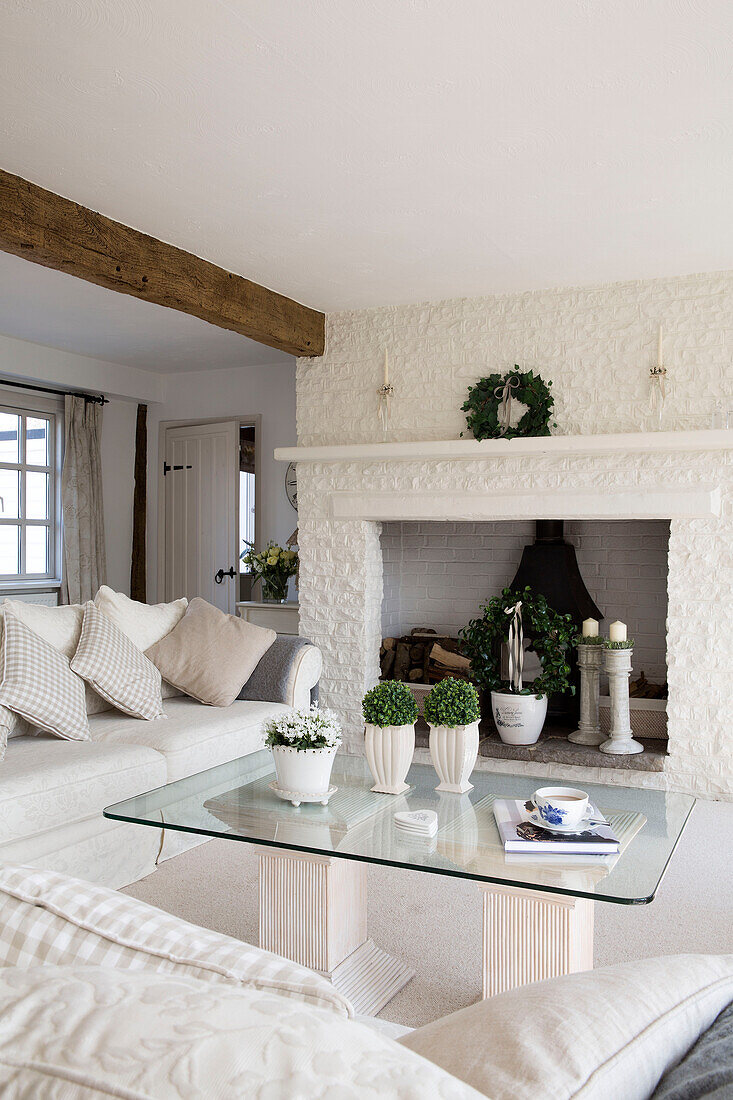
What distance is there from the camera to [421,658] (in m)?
5.45

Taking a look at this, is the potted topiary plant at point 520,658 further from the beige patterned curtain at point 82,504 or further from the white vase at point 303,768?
the beige patterned curtain at point 82,504

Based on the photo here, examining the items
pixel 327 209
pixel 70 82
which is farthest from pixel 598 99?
pixel 70 82

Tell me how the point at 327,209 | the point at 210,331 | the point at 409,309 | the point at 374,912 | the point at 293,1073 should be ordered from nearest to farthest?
the point at 293,1073, the point at 374,912, the point at 327,209, the point at 409,309, the point at 210,331

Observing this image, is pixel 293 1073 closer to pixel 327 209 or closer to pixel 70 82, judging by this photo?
pixel 70 82

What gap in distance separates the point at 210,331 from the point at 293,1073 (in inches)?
224

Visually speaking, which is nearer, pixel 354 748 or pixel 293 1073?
pixel 293 1073

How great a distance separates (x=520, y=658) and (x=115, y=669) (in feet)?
6.79

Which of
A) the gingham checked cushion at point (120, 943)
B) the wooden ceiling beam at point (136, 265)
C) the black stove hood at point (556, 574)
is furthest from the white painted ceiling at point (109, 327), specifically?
the gingham checked cushion at point (120, 943)

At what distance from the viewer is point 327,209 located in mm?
3559

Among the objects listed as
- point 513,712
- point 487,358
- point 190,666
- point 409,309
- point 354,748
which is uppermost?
point 409,309

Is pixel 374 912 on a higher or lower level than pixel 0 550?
lower

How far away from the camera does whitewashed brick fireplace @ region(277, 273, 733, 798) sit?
14.3 ft

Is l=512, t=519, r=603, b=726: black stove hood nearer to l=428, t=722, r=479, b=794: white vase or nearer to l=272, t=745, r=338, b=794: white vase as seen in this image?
l=428, t=722, r=479, b=794: white vase

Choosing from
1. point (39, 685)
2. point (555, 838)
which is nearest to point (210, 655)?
point (39, 685)
